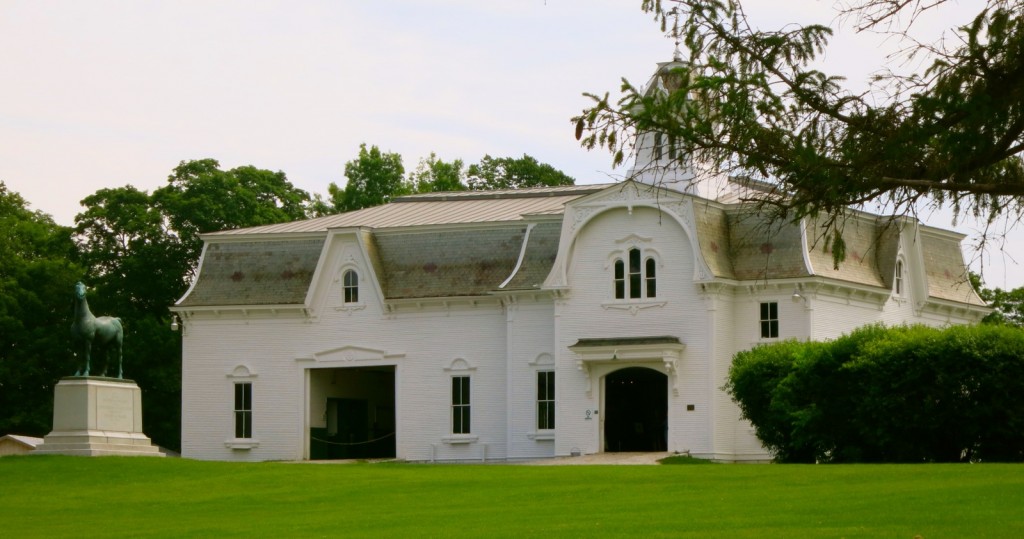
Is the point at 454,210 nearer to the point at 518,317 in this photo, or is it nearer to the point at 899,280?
the point at 518,317

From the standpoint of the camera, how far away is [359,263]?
166 feet

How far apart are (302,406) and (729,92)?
36259 millimetres

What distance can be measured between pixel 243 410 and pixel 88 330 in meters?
8.37

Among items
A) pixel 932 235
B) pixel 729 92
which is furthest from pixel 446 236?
pixel 729 92

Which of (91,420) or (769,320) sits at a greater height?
(769,320)

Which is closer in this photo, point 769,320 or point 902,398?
point 902,398

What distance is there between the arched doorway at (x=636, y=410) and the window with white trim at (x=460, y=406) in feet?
15.0

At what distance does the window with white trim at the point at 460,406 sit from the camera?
49.3 meters

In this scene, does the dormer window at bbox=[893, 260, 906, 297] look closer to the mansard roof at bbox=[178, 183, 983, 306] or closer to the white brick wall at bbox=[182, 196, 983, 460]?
the white brick wall at bbox=[182, 196, 983, 460]


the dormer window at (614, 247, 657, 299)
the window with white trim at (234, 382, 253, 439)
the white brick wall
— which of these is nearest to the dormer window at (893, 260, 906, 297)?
the white brick wall

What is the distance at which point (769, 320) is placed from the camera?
4556 cm

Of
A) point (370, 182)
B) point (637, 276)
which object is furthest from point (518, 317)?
point (370, 182)

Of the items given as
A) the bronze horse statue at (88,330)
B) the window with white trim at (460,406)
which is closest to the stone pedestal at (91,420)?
the bronze horse statue at (88,330)

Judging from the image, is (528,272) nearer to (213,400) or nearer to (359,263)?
(359,263)
